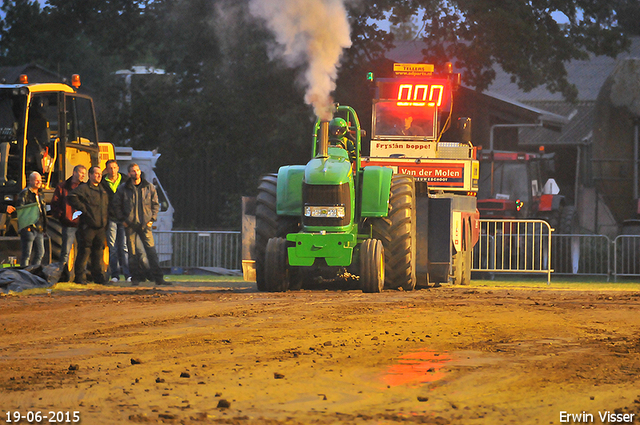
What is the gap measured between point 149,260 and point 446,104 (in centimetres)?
697

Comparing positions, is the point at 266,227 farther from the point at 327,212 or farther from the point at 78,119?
the point at 78,119

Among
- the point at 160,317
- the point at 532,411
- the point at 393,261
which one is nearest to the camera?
the point at 532,411

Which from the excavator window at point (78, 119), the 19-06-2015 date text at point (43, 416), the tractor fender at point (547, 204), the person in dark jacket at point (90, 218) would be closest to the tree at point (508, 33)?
the tractor fender at point (547, 204)

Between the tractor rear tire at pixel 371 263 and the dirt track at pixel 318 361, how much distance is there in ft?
3.26

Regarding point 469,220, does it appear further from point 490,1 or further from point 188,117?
point 188,117

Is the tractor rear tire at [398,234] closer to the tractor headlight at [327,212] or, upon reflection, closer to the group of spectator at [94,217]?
the tractor headlight at [327,212]

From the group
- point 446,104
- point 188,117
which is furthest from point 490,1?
point 188,117

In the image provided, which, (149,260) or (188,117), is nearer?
(149,260)

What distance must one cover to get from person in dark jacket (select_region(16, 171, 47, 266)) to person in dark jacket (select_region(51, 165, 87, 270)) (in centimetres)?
24

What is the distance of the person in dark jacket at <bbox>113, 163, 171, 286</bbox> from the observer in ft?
48.7

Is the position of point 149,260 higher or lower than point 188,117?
lower

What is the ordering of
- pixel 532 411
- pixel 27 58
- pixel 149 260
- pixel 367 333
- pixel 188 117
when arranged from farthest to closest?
pixel 27 58
pixel 188 117
pixel 149 260
pixel 367 333
pixel 532 411

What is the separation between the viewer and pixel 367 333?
8.56 meters

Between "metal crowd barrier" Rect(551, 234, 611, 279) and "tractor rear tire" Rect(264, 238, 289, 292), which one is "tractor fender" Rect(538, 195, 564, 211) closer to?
"metal crowd barrier" Rect(551, 234, 611, 279)
